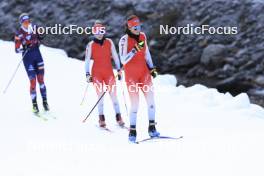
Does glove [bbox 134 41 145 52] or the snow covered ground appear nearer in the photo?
the snow covered ground

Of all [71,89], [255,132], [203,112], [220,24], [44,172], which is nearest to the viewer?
[44,172]

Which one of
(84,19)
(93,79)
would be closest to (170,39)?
(84,19)

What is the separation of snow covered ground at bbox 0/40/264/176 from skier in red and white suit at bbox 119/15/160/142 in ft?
2.59

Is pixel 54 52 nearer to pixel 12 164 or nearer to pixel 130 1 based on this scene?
pixel 130 1

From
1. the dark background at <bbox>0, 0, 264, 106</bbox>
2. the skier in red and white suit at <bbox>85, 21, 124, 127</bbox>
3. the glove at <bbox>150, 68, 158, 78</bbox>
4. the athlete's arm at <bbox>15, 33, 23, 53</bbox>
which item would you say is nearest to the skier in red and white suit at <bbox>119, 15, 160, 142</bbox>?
the glove at <bbox>150, 68, 158, 78</bbox>

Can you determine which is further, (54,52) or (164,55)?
(54,52)

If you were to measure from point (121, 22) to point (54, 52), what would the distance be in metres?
2.67

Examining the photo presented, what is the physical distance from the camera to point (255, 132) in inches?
378

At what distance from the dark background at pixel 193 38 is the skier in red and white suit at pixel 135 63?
6.18m

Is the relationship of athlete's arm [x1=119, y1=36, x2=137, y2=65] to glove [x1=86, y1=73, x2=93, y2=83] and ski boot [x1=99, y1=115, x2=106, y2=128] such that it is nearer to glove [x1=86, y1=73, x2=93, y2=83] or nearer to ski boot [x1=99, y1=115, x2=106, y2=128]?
glove [x1=86, y1=73, x2=93, y2=83]

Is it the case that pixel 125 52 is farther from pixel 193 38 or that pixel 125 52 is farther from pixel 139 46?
pixel 193 38

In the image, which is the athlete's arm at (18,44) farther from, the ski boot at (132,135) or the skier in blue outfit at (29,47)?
the ski boot at (132,135)

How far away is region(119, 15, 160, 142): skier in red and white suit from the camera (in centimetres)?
844

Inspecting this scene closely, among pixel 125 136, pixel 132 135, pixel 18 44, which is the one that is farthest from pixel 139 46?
pixel 18 44
